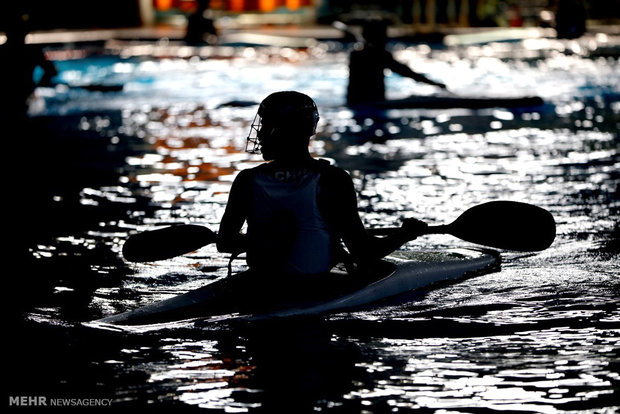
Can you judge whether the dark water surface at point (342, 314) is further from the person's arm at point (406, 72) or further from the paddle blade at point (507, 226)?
the person's arm at point (406, 72)

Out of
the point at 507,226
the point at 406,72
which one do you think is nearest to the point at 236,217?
the point at 507,226

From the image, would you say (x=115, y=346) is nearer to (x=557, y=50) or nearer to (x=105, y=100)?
(x=105, y=100)

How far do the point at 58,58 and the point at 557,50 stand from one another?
11284 millimetres

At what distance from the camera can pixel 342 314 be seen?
571 cm

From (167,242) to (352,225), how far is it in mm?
944

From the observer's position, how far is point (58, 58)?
26859 millimetres

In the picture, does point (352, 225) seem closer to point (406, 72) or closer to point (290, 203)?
point (290, 203)

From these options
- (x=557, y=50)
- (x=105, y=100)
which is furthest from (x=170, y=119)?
(x=557, y=50)

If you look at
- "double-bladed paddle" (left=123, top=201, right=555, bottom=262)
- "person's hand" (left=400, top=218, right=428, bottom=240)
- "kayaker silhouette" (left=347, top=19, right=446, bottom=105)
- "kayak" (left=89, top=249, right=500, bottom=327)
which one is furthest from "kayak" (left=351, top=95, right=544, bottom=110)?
"person's hand" (left=400, top=218, right=428, bottom=240)

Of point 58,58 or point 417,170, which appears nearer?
point 417,170

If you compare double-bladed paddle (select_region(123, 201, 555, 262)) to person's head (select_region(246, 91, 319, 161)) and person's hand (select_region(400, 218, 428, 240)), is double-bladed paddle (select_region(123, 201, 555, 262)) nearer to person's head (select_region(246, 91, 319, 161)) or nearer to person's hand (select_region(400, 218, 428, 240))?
person's hand (select_region(400, 218, 428, 240))

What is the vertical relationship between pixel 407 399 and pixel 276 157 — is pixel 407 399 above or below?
below

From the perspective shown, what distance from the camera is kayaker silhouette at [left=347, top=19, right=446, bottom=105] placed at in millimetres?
14586

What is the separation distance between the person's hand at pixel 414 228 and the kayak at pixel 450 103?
9346 mm
